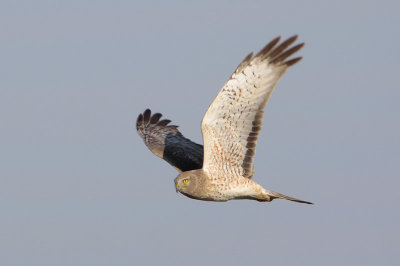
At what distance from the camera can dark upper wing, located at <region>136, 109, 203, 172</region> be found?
640 inches

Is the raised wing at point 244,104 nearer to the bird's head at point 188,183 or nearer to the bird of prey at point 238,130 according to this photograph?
the bird of prey at point 238,130

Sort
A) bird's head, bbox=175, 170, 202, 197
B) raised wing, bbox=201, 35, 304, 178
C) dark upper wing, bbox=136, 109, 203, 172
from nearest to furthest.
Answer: raised wing, bbox=201, 35, 304, 178
bird's head, bbox=175, 170, 202, 197
dark upper wing, bbox=136, 109, 203, 172

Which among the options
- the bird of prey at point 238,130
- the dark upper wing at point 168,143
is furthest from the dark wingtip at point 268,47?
the dark upper wing at point 168,143

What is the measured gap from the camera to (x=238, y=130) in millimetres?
14016

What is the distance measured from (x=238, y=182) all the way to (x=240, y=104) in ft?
4.83

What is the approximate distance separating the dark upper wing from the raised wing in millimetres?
1971

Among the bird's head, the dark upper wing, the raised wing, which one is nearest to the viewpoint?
the raised wing

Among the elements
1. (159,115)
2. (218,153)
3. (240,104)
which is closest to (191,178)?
(218,153)

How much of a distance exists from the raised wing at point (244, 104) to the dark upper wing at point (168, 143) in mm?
1971

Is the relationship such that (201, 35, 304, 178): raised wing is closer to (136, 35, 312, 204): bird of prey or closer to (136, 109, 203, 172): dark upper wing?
(136, 35, 312, 204): bird of prey

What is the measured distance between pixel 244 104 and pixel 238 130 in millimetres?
515

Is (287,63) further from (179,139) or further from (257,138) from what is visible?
(179,139)

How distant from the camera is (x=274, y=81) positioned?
13633mm

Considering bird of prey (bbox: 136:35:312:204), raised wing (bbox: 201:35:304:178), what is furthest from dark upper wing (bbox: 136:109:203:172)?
raised wing (bbox: 201:35:304:178)
